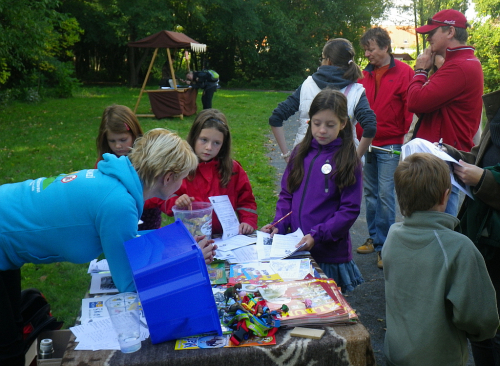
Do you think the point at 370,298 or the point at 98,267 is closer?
the point at 98,267

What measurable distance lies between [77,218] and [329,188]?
150 cm

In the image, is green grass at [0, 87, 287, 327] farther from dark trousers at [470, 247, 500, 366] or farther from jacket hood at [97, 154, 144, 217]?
dark trousers at [470, 247, 500, 366]

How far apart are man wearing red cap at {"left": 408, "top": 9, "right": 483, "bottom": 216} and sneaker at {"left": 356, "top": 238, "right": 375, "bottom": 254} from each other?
1551 millimetres

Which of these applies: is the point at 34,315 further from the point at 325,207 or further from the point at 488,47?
the point at 488,47

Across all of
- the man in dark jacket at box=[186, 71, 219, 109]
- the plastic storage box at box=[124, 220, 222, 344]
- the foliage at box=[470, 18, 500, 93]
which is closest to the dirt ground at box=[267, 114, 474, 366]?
the plastic storage box at box=[124, 220, 222, 344]

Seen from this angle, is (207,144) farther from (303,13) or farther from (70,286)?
(303,13)

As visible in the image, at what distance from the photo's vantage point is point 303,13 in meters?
29.6

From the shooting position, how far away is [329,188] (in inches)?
112

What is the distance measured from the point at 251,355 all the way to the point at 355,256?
324cm

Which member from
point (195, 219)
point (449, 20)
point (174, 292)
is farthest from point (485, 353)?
point (449, 20)

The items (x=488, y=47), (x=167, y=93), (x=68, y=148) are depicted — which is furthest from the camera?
(x=488, y=47)

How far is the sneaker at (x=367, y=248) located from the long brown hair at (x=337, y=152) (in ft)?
6.62

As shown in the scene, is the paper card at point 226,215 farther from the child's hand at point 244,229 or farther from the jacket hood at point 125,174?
the jacket hood at point 125,174

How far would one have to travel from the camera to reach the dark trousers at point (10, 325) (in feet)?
6.96
